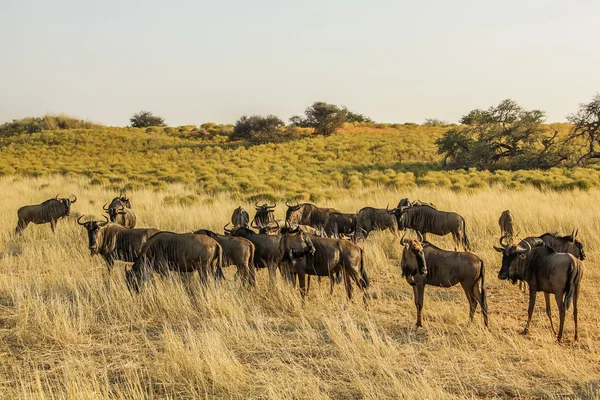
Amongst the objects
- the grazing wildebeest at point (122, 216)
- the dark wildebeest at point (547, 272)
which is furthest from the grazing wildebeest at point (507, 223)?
the grazing wildebeest at point (122, 216)

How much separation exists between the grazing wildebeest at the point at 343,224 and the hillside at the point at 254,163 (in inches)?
317

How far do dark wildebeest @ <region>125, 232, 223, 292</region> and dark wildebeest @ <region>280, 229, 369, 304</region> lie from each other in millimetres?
924

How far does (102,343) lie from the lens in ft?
17.9

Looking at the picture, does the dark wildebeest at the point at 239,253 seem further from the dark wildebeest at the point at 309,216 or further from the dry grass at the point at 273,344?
the dark wildebeest at the point at 309,216

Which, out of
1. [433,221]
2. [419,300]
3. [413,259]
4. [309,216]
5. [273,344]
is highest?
[413,259]

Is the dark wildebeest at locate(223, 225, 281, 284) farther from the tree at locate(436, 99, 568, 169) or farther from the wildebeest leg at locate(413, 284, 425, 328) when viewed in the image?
the tree at locate(436, 99, 568, 169)

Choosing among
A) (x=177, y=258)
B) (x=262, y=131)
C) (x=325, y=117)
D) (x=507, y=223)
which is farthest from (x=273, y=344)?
(x=325, y=117)

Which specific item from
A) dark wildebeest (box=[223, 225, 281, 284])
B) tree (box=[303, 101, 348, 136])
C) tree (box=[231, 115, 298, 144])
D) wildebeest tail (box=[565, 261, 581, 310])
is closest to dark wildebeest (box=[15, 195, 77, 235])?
dark wildebeest (box=[223, 225, 281, 284])

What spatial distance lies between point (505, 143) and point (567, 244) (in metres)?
24.5

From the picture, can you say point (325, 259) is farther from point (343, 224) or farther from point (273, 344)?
point (343, 224)

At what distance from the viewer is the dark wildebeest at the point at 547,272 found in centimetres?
558

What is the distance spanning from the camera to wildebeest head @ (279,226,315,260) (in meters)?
6.75

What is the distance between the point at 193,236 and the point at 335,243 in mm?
1857

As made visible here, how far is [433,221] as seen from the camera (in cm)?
1071
